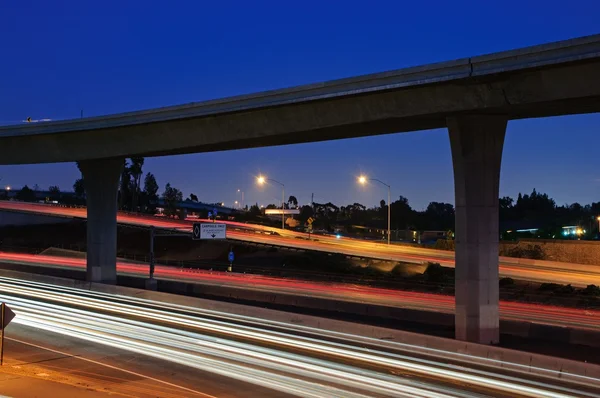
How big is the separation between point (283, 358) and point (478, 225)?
24.8 ft

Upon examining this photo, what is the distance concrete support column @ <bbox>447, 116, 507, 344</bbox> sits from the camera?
20109 millimetres

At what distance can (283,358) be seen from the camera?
16828 millimetres

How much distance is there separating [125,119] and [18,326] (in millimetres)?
13283

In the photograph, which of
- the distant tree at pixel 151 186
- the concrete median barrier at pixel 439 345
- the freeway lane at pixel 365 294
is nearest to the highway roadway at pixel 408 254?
the freeway lane at pixel 365 294

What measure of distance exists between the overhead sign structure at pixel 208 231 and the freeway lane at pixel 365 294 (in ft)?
15.2

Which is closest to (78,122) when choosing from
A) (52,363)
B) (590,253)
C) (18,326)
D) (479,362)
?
(18,326)

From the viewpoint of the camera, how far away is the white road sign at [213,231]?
36844 millimetres

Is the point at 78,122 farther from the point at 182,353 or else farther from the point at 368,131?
the point at 182,353

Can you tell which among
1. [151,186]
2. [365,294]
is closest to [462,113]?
[365,294]

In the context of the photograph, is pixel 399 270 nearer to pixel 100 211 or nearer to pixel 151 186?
pixel 100 211

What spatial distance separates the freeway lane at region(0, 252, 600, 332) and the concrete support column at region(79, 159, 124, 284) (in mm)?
7638

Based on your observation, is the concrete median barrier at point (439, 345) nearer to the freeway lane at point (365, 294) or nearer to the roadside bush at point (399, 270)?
the freeway lane at point (365, 294)

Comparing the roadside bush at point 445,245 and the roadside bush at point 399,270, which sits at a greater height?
the roadside bush at point 445,245

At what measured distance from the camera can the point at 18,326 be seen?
23.0 metres
